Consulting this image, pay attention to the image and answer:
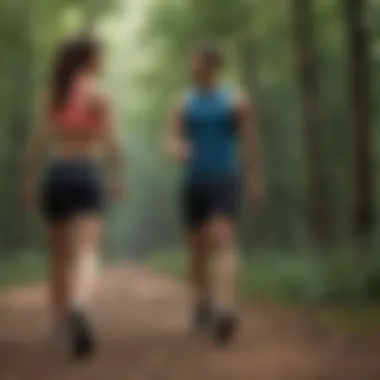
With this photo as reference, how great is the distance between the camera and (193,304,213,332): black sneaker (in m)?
1.46

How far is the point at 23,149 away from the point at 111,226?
181 mm

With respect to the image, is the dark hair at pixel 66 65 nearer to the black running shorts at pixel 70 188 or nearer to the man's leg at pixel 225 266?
the black running shorts at pixel 70 188

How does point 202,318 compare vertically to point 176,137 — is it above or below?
below

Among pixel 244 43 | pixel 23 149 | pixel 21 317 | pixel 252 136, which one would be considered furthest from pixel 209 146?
pixel 21 317

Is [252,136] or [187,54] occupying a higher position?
[187,54]

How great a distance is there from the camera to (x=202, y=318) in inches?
57.7

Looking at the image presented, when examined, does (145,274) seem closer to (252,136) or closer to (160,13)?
(252,136)

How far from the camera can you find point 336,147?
5.02ft

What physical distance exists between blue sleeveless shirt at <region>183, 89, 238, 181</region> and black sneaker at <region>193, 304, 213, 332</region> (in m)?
0.20

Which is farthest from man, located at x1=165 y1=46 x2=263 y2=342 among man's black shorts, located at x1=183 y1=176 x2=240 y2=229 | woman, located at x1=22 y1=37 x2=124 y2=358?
woman, located at x1=22 y1=37 x2=124 y2=358

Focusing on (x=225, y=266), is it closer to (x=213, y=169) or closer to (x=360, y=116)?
(x=213, y=169)

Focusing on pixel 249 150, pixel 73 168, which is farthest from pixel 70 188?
pixel 249 150

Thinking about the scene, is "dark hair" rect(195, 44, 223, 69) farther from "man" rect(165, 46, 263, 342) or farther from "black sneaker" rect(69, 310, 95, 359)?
"black sneaker" rect(69, 310, 95, 359)

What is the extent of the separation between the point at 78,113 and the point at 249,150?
0.89 ft
